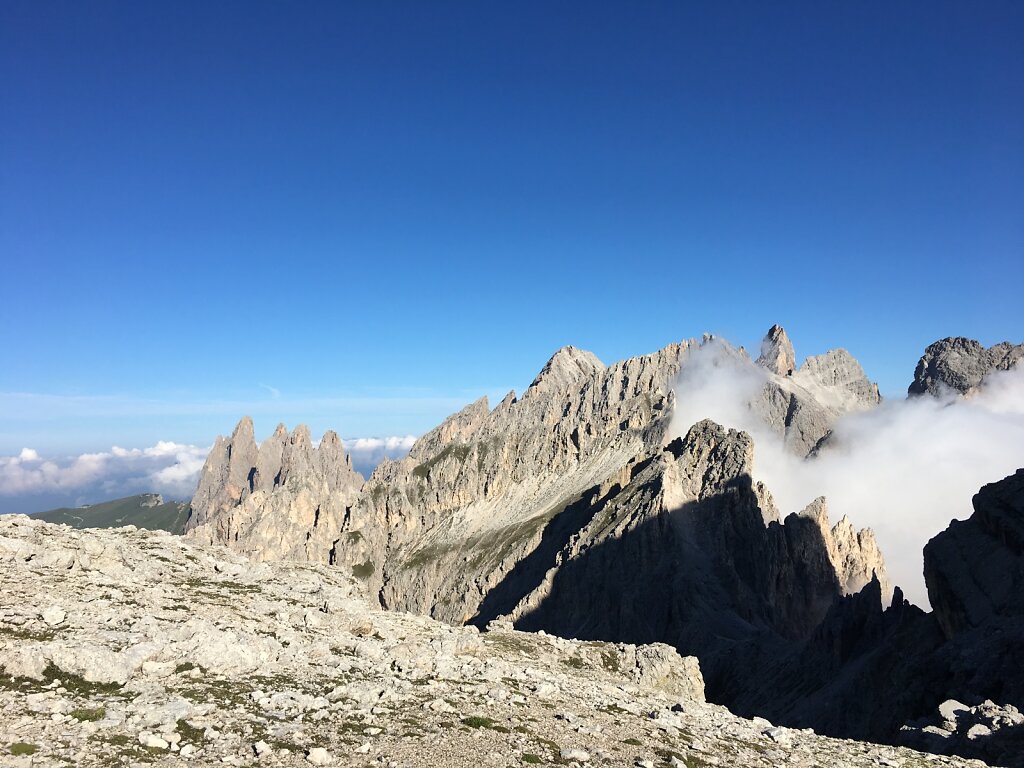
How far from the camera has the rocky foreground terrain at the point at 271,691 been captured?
1950 cm

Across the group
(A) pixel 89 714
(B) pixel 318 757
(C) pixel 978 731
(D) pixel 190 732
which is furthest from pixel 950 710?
(A) pixel 89 714

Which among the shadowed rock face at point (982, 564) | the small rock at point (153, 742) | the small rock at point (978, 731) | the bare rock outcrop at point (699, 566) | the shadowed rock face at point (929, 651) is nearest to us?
the small rock at point (153, 742)

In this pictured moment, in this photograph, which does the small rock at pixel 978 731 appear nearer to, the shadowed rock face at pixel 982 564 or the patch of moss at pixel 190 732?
the shadowed rock face at pixel 982 564

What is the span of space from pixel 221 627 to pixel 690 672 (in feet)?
181

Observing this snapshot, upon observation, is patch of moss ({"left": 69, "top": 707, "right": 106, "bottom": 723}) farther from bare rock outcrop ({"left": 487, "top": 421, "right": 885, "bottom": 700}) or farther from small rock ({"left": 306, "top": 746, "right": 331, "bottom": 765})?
bare rock outcrop ({"left": 487, "top": 421, "right": 885, "bottom": 700})

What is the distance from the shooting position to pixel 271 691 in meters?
24.7

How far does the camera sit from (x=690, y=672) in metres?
67.8

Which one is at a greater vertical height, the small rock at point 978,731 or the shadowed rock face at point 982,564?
the shadowed rock face at point 982,564

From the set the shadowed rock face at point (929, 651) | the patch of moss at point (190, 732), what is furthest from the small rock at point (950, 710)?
the patch of moss at point (190, 732)

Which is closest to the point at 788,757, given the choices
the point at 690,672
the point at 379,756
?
the point at 379,756

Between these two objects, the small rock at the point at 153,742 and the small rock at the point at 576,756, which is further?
the small rock at the point at 576,756

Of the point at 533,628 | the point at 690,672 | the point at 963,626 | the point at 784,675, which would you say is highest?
the point at 963,626

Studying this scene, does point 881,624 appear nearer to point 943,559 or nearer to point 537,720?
point 943,559

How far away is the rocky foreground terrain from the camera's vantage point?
64.0ft
